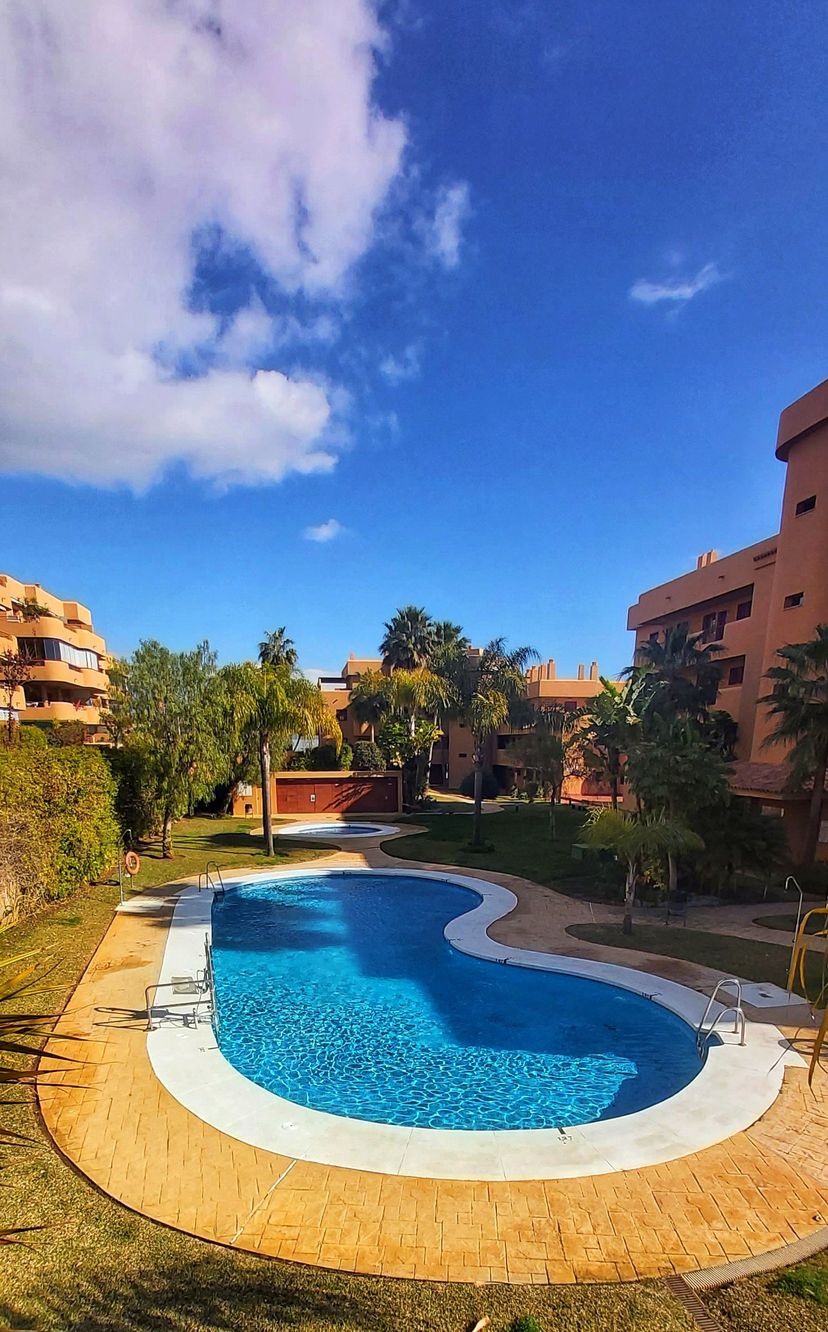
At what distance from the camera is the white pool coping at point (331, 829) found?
3015 centimetres

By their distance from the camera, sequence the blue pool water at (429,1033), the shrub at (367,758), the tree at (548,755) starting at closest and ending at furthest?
the blue pool water at (429,1033), the tree at (548,755), the shrub at (367,758)

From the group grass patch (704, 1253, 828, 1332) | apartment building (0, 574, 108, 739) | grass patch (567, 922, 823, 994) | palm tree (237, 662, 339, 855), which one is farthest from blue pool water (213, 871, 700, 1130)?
apartment building (0, 574, 108, 739)

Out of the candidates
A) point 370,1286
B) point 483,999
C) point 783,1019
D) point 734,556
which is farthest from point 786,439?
point 370,1286

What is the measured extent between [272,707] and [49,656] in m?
23.3

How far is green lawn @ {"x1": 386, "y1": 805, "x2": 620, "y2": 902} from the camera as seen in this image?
20188 mm

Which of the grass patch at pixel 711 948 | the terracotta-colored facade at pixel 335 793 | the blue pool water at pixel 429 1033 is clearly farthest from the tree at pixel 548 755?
the blue pool water at pixel 429 1033

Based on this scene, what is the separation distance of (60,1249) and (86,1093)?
3.17 metres

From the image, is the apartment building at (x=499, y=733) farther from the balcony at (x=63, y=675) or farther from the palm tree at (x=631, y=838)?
the palm tree at (x=631, y=838)

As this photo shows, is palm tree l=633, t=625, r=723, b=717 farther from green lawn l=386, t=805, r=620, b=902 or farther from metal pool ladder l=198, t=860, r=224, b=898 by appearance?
metal pool ladder l=198, t=860, r=224, b=898

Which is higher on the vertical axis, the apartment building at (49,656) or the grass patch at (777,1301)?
the apartment building at (49,656)

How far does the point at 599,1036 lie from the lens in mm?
11219

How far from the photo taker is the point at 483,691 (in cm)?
2822

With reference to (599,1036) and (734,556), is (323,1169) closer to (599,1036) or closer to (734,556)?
(599,1036)

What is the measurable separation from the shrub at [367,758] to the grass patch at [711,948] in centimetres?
2440
